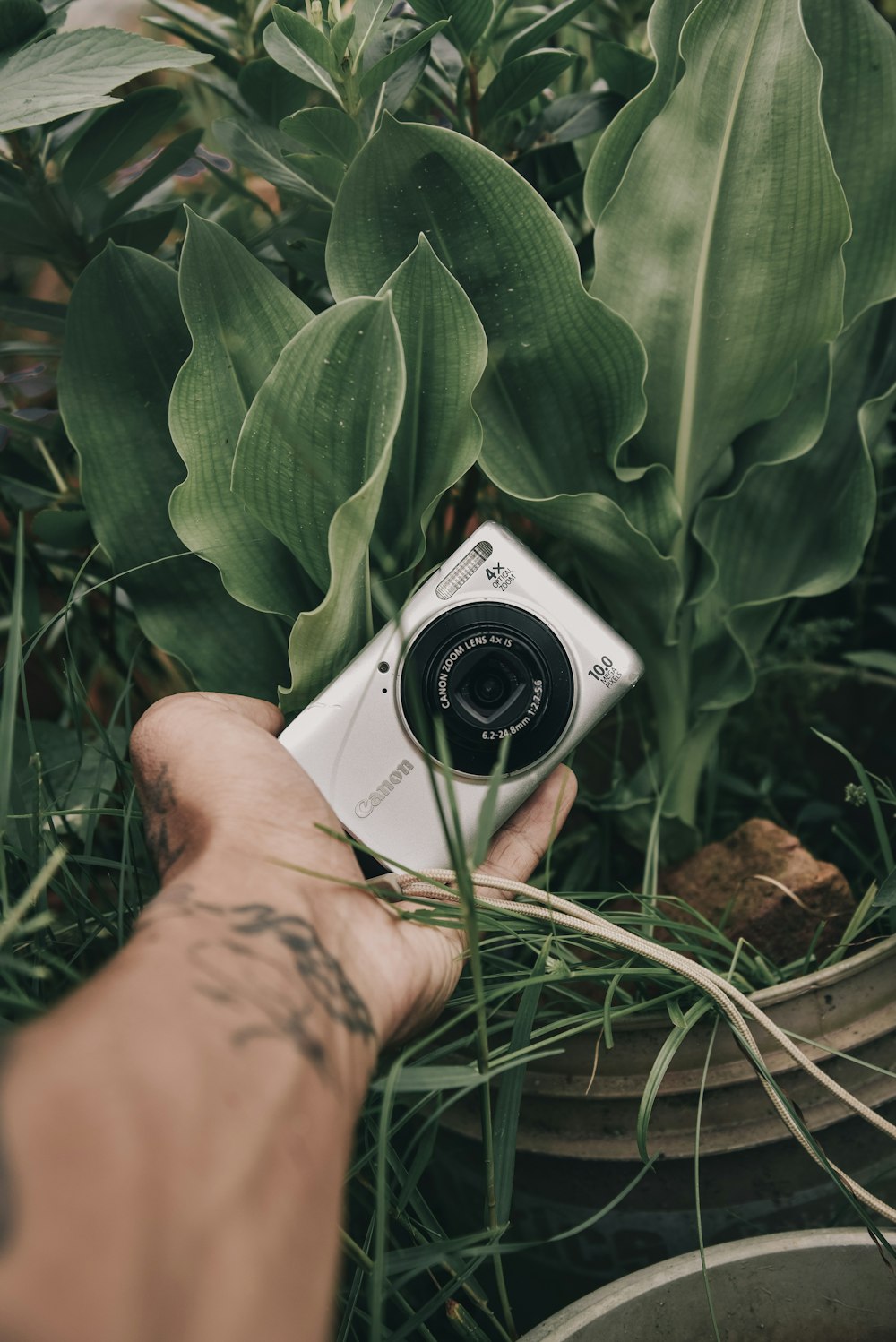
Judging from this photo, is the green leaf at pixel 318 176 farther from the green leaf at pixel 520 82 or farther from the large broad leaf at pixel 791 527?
the large broad leaf at pixel 791 527

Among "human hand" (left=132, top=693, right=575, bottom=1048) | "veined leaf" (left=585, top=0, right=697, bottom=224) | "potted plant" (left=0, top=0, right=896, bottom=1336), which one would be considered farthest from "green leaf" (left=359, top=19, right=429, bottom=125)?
"human hand" (left=132, top=693, right=575, bottom=1048)

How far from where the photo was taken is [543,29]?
1.61 feet

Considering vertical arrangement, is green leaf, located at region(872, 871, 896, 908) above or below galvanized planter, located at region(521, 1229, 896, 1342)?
above

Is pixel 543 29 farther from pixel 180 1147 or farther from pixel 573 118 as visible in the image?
pixel 180 1147

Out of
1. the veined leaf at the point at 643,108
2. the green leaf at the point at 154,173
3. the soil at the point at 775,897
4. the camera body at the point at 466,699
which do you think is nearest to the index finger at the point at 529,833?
the camera body at the point at 466,699

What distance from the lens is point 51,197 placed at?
537mm

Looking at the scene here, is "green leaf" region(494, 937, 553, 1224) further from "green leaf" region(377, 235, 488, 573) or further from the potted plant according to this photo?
"green leaf" region(377, 235, 488, 573)

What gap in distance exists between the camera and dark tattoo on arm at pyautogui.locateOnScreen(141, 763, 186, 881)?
39 centimetres

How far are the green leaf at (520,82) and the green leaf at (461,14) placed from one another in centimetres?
2

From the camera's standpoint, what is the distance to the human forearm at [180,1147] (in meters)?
0.19

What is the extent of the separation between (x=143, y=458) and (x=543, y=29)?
32 cm

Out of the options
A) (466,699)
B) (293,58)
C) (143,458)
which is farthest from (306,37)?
(466,699)

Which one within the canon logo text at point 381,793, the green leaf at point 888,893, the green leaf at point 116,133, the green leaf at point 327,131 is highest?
the green leaf at point 116,133

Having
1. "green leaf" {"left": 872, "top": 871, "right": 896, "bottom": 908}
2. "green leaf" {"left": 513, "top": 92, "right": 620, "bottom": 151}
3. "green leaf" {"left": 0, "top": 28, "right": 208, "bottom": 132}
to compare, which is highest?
"green leaf" {"left": 0, "top": 28, "right": 208, "bottom": 132}
